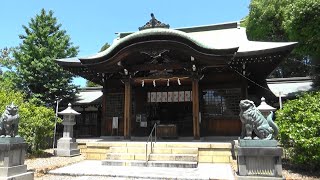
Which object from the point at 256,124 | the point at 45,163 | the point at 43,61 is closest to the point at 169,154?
the point at 256,124

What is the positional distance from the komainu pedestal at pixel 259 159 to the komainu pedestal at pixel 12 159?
5780mm

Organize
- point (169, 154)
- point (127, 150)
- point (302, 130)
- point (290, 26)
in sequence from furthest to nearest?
point (290, 26) → point (127, 150) → point (169, 154) → point (302, 130)

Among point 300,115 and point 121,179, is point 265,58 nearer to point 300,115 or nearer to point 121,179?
point 300,115

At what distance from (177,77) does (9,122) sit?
764cm

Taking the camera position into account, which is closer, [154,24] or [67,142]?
[67,142]

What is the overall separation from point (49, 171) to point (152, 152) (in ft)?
12.0

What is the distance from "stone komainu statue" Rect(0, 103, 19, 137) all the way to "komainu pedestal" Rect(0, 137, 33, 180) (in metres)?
0.18

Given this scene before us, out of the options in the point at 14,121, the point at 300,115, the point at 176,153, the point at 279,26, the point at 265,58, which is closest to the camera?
the point at 14,121

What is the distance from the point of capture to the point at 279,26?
75.2 ft

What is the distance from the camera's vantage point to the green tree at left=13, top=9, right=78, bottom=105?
18.6 meters

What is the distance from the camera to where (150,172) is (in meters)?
8.41

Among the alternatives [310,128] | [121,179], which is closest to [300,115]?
[310,128]

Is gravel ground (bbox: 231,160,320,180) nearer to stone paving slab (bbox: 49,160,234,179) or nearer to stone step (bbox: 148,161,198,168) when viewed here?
stone paving slab (bbox: 49,160,234,179)

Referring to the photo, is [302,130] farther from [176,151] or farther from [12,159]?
[12,159]
